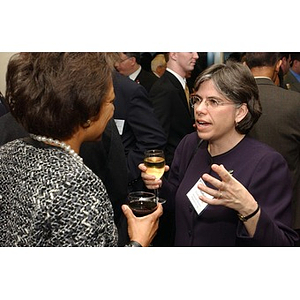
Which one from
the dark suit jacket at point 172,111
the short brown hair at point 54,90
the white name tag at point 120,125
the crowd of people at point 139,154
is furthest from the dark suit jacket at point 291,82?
the short brown hair at point 54,90

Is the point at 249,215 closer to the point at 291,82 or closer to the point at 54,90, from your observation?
the point at 54,90

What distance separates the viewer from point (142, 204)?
4.83ft

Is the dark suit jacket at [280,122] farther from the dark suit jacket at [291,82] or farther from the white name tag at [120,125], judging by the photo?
the white name tag at [120,125]

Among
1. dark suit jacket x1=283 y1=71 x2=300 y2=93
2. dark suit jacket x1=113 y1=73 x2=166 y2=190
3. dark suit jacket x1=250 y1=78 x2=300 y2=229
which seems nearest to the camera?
dark suit jacket x1=250 y1=78 x2=300 y2=229

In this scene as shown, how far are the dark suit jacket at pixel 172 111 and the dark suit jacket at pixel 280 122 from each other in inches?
19.6

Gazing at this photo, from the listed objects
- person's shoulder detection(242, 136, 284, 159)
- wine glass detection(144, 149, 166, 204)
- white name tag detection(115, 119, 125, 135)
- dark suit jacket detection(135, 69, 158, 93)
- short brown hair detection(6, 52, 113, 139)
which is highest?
short brown hair detection(6, 52, 113, 139)

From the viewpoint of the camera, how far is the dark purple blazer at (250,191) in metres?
1.34

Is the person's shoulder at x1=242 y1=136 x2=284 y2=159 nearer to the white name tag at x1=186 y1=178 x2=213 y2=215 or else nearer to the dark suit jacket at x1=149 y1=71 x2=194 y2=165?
the white name tag at x1=186 y1=178 x2=213 y2=215

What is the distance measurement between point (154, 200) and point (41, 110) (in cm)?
60

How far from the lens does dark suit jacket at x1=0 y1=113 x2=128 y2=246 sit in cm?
152

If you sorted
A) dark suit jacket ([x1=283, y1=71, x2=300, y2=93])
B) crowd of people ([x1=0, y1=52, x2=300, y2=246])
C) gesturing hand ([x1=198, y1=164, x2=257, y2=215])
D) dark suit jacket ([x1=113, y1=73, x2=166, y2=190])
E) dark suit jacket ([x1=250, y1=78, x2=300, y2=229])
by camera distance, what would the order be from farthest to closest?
dark suit jacket ([x1=283, y1=71, x2=300, y2=93]) < dark suit jacket ([x1=113, y1=73, x2=166, y2=190]) < dark suit jacket ([x1=250, y1=78, x2=300, y2=229]) < gesturing hand ([x1=198, y1=164, x2=257, y2=215]) < crowd of people ([x1=0, y1=52, x2=300, y2=246])

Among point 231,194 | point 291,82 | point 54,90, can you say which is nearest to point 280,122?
point 291,82

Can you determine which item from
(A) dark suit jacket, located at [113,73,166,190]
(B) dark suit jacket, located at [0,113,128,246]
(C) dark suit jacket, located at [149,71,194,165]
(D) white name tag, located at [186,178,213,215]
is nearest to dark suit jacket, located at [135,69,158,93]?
(C) dark suit jacket, located at [149,71,194,165]

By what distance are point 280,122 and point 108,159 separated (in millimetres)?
857
